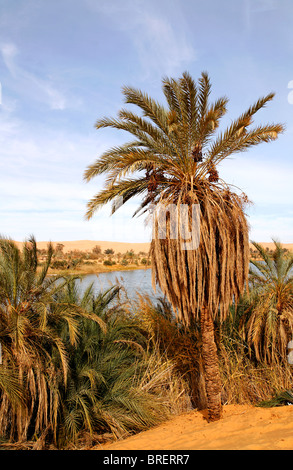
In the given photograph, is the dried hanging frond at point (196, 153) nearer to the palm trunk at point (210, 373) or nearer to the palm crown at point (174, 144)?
the palm crown at point (174, 144)

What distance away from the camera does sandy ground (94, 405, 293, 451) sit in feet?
18.9

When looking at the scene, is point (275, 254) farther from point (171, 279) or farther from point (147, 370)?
point (147, 370)

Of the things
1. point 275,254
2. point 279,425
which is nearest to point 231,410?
point 279,425

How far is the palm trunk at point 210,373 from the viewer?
7500mm

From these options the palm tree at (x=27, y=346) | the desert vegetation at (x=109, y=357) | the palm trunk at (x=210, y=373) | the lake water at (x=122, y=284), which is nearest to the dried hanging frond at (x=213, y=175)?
the lake water at (x=122, y=284)

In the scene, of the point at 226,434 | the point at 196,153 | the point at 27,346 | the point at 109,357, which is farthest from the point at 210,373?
the point at 196,153

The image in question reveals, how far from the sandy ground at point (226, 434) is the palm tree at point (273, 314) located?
60.3 inches

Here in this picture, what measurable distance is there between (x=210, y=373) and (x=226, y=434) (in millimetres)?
1342

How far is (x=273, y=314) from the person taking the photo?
8695 mm

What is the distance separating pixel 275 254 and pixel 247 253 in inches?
112

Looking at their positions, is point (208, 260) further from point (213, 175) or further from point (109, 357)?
point (109, 357)

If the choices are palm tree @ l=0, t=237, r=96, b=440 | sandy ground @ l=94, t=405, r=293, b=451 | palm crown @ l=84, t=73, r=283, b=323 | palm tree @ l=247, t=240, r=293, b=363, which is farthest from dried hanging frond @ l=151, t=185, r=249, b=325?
sandy ground @ l=94, t=405, r=293, b=451

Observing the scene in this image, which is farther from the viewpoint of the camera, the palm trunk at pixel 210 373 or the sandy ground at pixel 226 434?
the palm trunk at pixel 210 373

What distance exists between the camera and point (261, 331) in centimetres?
886
